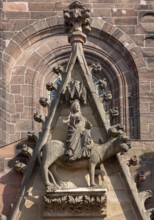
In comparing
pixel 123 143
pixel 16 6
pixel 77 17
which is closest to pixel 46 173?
pixel 123 143

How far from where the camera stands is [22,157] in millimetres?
21391

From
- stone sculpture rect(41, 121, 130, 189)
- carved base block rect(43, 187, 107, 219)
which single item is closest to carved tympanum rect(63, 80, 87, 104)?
stone sculpture rect(41, 121, 130, 189)

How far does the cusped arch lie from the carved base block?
19.5ft

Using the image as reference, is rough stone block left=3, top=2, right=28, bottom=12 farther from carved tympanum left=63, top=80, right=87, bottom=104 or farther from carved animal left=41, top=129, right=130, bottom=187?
carved animal left=41, top=129, right=130, bottom=187

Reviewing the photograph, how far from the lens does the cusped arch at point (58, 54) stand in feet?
86.0

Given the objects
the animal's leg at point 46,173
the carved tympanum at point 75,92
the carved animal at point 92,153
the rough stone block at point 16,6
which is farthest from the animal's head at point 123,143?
the rough stone block at point 16,6

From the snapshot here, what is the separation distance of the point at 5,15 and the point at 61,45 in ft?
5.01

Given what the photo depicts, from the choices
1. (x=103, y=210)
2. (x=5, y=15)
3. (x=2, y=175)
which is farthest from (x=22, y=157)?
(x=5, y=15)

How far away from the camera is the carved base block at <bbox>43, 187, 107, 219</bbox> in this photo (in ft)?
66.6

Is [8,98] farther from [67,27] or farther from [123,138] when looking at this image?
[123,138]

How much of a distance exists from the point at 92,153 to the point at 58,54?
6243mm

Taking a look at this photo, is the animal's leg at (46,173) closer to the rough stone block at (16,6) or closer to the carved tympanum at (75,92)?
the carved tympanum at (75,92)

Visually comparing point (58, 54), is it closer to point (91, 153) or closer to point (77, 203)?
point (91, 153)

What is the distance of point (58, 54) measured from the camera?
2659 centimetres
